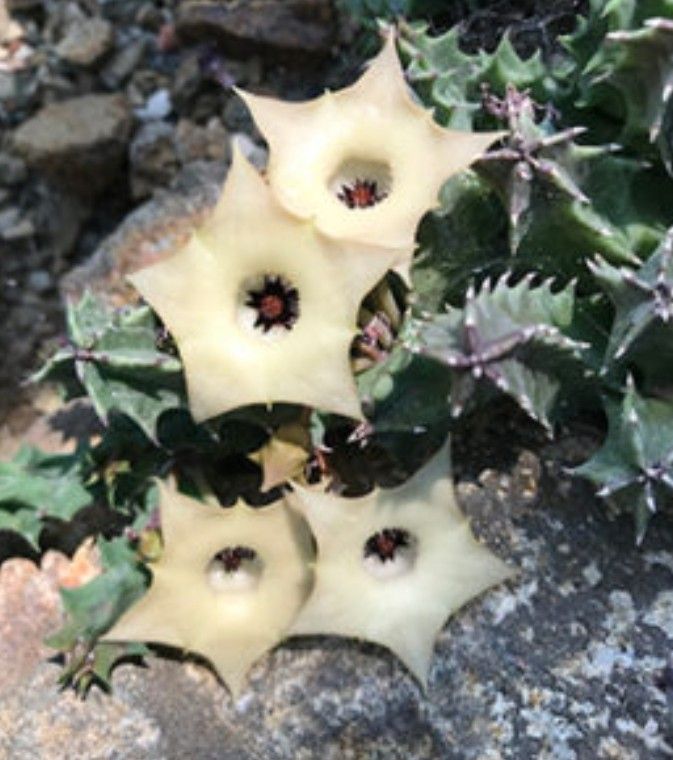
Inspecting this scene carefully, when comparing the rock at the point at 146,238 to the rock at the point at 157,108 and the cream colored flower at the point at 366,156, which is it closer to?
the rock at the point at 157,108

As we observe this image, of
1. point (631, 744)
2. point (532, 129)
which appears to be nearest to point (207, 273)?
point (532, 129)

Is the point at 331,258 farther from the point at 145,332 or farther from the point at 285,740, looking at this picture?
the point at 285,740

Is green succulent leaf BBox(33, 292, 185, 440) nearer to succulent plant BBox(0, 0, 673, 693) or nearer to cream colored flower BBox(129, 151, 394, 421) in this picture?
succulent plant BBox(0, 0, 673, 693)

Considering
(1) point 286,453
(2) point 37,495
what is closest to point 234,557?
(1) point 286,453

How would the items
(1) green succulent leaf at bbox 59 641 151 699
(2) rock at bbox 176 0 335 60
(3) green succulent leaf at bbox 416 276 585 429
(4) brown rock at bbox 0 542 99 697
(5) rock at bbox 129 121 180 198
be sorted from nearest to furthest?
(3) green succulent leaf at bbox 416 276 585 429 < (1) green succulent leaf at bbox 59 641 151 699 < (4) brown rock at bbox 0 542 99 697 < (2) rock at bbox 176 0 335 60 < (5) rock at bbox 129 121 180 198

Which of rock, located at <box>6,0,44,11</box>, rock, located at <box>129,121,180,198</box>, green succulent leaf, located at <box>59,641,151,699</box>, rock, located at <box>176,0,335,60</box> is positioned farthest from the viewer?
rock, located at <box>6,0,44,11</box>

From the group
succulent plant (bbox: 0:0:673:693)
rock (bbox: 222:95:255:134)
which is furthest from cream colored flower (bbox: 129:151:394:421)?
rock (bbox: 222:95:255:134)

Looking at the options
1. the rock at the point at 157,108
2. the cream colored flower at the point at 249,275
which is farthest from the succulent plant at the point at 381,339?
the rock at the point at 157,108
